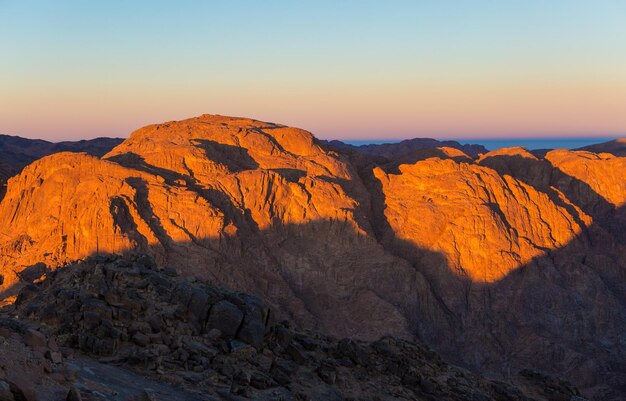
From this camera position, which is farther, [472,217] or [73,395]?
[472,217]

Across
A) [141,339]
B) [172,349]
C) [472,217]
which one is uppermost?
[141,339]

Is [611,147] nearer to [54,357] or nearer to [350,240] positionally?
[350,240]

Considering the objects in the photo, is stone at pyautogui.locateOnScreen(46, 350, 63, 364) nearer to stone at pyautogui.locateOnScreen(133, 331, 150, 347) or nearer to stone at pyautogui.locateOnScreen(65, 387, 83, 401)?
stone at pyautogui.locateOnScreen(65, 387, 83, 401)

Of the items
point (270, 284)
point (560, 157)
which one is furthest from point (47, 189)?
point (560, 157)

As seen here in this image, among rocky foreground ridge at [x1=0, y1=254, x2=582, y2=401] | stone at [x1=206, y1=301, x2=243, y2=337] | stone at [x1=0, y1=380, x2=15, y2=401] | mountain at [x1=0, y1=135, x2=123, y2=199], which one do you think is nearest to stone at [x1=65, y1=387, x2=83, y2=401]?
rocky foreground ridge at [x1=0, y1=254, x2=582, y2=401]

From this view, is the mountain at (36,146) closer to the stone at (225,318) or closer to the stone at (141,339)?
the stone at (225,318)

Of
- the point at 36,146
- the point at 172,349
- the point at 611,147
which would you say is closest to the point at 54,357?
the point at 172,349
